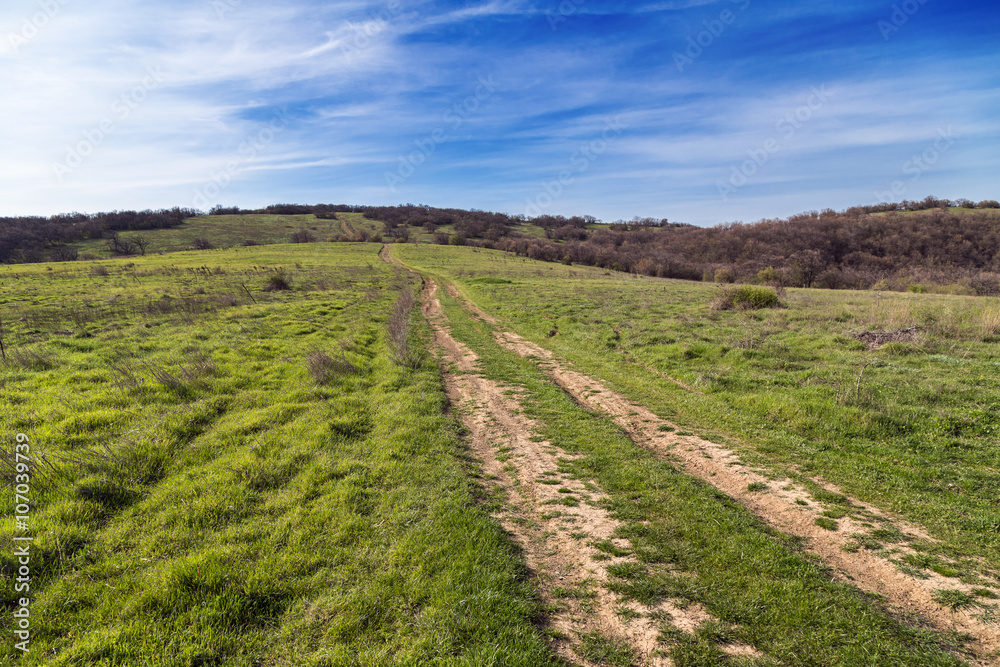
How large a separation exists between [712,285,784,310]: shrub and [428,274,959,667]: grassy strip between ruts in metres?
18.7

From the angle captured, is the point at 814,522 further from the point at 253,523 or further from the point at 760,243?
the point at 760,243

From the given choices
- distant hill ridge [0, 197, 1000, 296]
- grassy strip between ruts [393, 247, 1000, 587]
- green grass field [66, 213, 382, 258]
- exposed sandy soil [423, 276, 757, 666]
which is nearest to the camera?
exposed sandy soil [423, 276, 757, 666]

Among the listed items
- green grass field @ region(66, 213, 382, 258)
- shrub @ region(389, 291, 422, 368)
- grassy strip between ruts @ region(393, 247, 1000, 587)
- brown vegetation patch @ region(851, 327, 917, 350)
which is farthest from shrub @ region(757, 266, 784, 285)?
green grass field @ region(66, 213, 382, 258)

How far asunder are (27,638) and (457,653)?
3911 millimetres

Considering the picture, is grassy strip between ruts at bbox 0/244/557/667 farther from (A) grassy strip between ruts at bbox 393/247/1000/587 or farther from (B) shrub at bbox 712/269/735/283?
(B) shrub at bbox 712/269/735/283

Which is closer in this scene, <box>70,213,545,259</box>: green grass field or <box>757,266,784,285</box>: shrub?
<box>757,266,784,285</box>: shrub

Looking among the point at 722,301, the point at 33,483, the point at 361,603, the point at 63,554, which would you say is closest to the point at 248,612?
the point at 361,603

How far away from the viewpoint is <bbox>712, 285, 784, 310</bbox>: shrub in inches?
883

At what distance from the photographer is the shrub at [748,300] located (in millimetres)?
22422

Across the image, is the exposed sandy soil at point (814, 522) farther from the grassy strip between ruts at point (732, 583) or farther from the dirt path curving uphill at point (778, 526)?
the grassy strip between ruts at point (732, 583)

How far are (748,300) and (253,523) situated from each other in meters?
25.2

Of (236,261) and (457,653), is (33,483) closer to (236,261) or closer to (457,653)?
(457,653)

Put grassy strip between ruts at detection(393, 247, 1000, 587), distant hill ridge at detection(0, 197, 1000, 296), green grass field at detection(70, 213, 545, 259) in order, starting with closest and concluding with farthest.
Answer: grassy strip between ruts at detection(393, 247, 1000, 587) → distant hill ridge at detection(0, 197, 1000, 296) → green grass field at detection(70, 213, 545, 259)

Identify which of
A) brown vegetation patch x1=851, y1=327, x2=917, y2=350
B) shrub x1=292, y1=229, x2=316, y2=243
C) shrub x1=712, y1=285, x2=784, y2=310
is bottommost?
brown vegetation patch x1=851, y1=327, x2=917, y2=350
